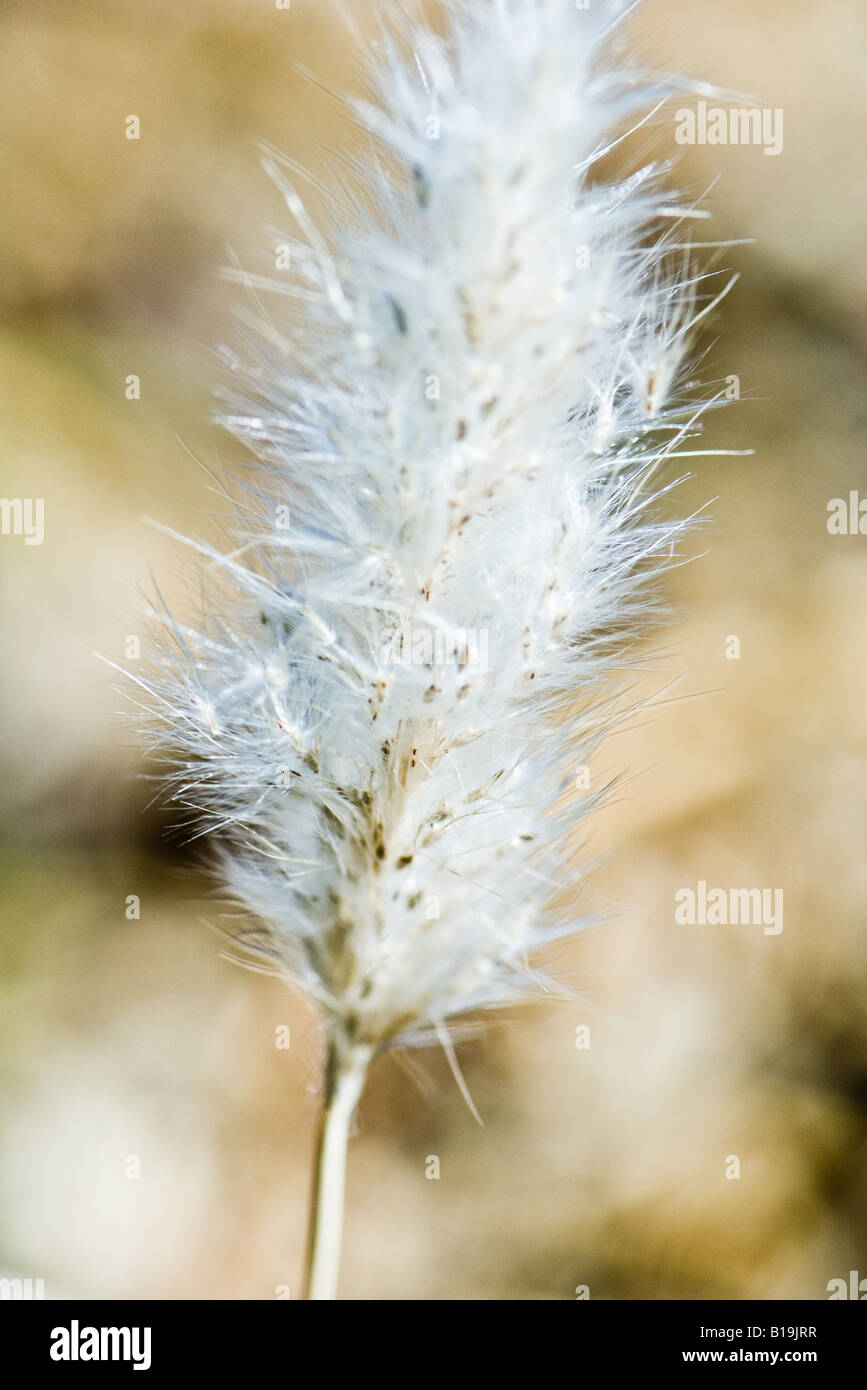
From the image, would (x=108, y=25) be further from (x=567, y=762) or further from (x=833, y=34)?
(x=567, y=762)

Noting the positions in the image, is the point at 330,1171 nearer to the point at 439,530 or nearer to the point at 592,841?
the point at 439,530

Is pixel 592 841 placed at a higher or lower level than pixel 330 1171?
higher

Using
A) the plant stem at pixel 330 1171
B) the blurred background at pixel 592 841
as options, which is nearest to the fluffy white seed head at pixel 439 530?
the plant stem at pixel 330 1171

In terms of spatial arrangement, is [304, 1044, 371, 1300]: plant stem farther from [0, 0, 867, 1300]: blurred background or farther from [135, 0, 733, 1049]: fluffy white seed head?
[0, 0, 867, 1300]: blurred background

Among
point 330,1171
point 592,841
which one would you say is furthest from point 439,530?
point 592,841

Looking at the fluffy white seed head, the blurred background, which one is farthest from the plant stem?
the blurred background

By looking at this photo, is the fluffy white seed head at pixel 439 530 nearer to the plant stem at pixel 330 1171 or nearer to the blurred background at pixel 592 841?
the plant stem at pixel 330 1171
